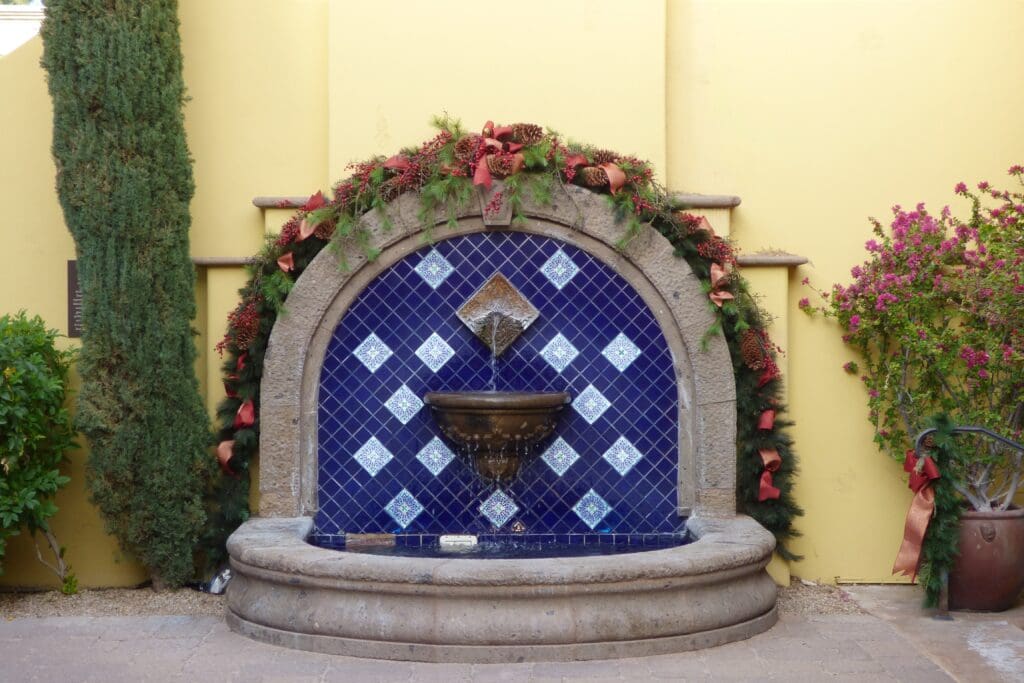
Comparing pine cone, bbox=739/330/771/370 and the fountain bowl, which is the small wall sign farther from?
pine cone, bbox=739/330/771/370

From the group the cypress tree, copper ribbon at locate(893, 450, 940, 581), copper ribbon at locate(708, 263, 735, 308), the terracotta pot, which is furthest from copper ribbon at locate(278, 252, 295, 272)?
the terracotta pot

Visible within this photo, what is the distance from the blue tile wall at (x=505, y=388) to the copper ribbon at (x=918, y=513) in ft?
3.70

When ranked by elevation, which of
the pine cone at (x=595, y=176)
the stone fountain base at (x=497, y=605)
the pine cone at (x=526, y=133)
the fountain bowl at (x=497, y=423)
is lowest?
the stone fountain base at (x=497, y=605)

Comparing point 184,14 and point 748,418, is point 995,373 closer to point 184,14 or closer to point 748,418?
point 748,418

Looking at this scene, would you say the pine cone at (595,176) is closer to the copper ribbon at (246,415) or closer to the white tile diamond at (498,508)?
the white tile diamond at (498,508)

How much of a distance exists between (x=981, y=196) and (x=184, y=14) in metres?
4.28

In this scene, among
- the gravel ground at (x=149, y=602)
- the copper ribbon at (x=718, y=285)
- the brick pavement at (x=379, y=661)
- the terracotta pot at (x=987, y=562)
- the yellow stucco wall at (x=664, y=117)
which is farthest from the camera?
the yellow stucco wall at (x=664, y=117)

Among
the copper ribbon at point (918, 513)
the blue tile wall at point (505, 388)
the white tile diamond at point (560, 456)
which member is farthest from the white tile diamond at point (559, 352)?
the copper ribbon at point (918, 513)

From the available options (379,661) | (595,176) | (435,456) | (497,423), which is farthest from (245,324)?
(379,661)

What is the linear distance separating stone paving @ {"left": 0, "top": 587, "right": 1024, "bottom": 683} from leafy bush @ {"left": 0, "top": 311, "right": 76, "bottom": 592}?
0.52 m

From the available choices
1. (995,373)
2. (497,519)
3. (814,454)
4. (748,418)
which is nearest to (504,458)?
(497,519)

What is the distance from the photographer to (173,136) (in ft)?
18.9

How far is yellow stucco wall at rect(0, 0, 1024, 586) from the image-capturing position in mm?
6016

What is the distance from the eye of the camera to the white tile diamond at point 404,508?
19.3ft
